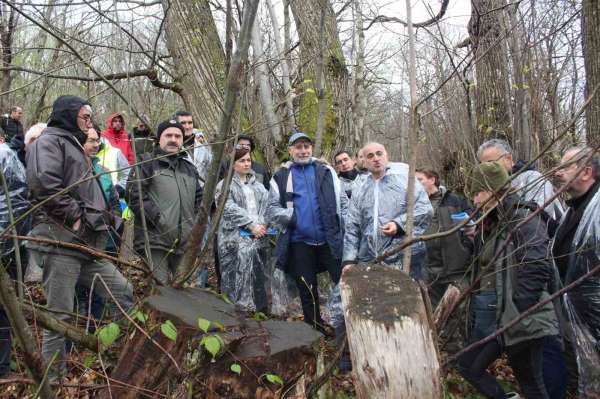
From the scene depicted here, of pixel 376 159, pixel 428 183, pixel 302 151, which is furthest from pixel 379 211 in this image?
pixel 428 183

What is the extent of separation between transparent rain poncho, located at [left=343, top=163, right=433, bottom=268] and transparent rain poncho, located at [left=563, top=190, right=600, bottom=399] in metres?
1.27

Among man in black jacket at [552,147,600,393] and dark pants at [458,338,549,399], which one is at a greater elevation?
man in black jacket at [552,147,600,393]

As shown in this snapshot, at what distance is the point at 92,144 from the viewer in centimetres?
375

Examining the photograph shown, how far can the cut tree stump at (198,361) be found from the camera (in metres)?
2.16

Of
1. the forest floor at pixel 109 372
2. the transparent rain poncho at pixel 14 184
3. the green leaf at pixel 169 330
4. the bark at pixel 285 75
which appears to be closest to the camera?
the green leaf at pixel 169 330

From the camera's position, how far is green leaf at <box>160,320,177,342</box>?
204cm

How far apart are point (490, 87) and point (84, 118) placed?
4.43 m

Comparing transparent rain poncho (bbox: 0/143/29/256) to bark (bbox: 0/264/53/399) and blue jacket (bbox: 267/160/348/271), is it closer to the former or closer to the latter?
bark (bbox: 0/264/53/399)

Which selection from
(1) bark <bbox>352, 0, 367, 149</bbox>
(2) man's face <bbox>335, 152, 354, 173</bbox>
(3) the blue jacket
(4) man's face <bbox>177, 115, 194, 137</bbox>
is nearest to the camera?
(3) the blue jacket

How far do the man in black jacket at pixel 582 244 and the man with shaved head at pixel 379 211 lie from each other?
109cm

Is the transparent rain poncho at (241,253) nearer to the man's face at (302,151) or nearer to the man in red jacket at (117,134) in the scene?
the man's face at (302,151)

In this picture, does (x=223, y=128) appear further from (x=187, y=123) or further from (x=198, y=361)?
(x=187, y=123)

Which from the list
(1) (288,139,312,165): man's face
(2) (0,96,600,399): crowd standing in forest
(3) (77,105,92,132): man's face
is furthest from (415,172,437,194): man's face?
(3) (77,105,92,132): man's face

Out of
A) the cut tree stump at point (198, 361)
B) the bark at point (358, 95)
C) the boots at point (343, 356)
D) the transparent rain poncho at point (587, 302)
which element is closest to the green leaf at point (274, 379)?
the cut tree stump at point (198, 361)
